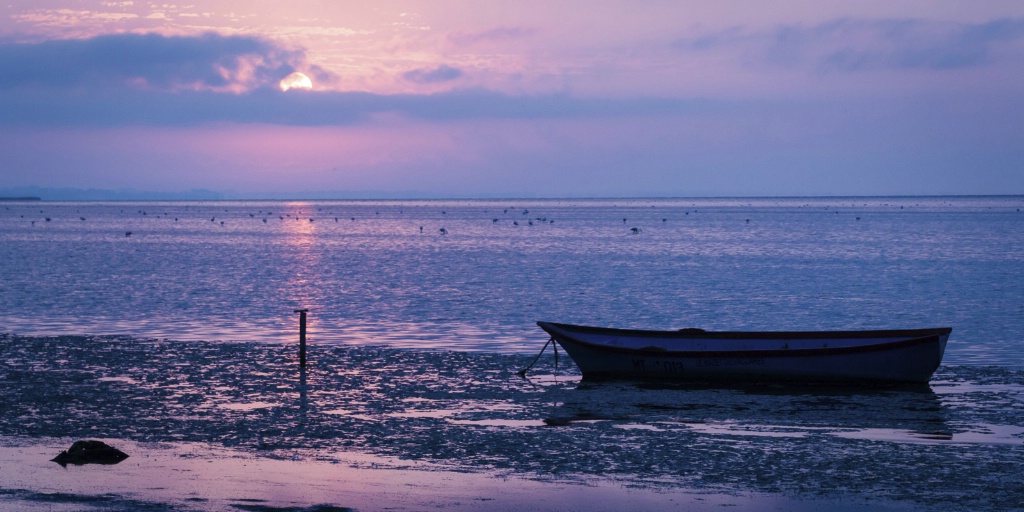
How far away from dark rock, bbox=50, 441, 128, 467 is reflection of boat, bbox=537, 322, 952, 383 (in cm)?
1180

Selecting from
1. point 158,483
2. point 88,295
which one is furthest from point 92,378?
point 88,295

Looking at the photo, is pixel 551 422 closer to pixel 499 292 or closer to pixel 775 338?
pixel 775 338

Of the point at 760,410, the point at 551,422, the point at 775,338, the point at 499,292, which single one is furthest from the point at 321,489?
the point at 499,292

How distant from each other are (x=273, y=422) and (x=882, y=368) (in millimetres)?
13095

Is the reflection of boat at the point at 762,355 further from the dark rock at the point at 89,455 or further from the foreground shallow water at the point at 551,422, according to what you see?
the dark rock at the point at 89,455

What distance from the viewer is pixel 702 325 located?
4016 cm

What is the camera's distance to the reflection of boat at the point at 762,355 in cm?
2316

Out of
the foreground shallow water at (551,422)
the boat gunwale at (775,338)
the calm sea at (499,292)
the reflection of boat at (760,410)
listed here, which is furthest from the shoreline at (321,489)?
the calm sea at (499,292)

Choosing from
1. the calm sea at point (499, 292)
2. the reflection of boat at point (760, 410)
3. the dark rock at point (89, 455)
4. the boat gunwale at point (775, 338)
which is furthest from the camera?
the calm sea at point (499, 292)

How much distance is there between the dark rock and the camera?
590 inches

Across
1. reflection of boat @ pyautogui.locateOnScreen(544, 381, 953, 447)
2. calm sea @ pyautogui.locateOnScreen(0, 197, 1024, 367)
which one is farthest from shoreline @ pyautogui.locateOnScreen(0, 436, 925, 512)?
calm sea @ pyautogui.locateOnScreen(0, 197, 1024, 367)

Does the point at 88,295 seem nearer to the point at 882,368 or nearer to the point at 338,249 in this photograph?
the point at 882,368

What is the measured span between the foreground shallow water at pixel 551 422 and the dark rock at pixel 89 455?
1.33 ft

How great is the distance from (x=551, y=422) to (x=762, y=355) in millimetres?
6647
